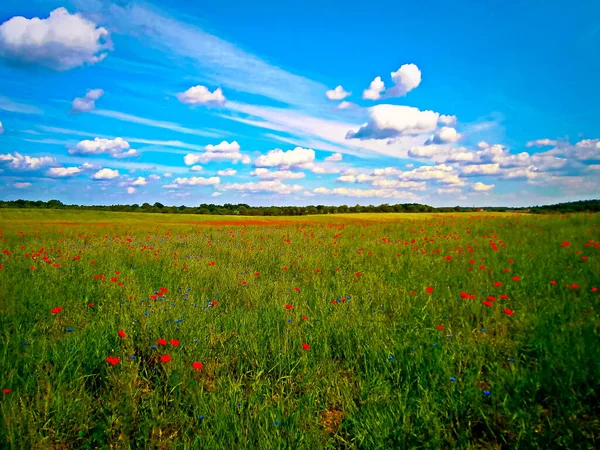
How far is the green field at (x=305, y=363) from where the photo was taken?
7.79ft

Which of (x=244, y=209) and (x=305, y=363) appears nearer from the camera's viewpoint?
(x=305, y=363)

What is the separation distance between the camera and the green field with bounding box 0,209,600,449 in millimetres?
2375

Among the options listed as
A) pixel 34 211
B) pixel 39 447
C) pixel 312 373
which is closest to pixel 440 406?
pixel 312 373

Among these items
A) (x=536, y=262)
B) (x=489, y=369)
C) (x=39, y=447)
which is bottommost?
(x=39, y=447)

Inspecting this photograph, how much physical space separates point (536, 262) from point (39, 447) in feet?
24.9

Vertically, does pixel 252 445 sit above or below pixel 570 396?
below

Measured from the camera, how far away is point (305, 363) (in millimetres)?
3225

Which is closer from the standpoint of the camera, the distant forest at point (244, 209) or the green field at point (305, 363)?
the green field at point (305, 363)

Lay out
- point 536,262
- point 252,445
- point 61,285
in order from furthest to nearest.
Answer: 1. point 536,262
2. point 61,285
3. point 252,445

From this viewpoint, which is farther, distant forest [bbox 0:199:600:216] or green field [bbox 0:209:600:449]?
distant forest [bbox 0:199:600:216]

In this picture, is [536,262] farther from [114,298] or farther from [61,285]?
[61,285]

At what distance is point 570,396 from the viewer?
2.43 meters

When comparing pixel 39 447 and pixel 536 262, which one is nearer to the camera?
pixel 39 447

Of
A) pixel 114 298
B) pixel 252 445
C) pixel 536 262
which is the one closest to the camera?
pixel 252 445
